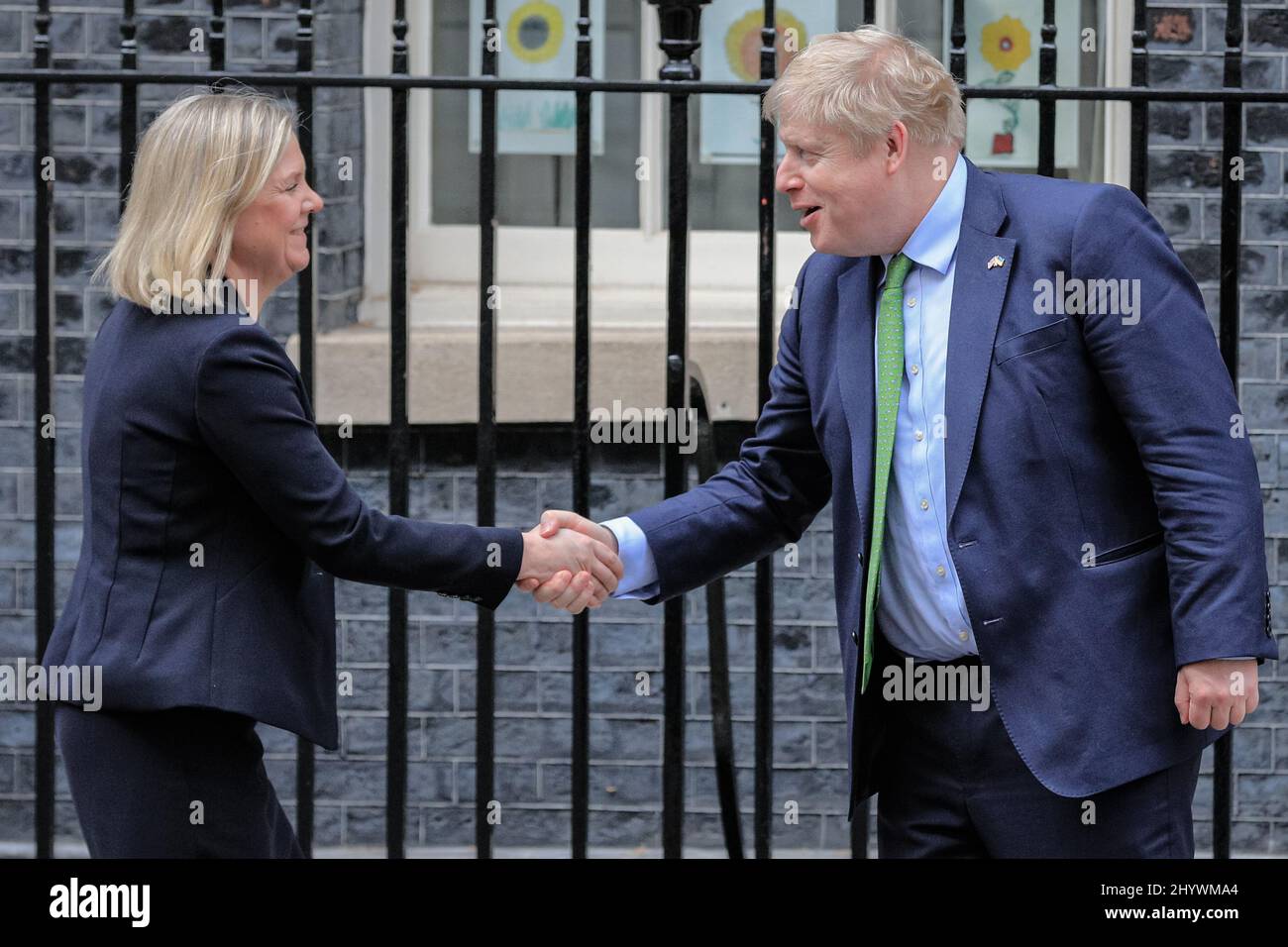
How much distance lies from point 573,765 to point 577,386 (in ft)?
2.55

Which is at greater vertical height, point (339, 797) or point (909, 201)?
point (909, 201)

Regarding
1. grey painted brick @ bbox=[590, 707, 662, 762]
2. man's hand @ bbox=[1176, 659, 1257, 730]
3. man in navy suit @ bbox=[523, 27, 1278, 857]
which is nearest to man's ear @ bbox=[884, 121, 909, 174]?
man in navy suit @ bbox=[523, 27, 1278, 857]

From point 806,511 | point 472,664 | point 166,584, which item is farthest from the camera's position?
point 472,664

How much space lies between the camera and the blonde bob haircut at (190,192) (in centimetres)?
295

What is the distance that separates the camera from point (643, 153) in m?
5.60

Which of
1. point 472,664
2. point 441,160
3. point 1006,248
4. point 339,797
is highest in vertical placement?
point 441,160

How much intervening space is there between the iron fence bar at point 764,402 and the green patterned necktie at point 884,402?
1.78ft

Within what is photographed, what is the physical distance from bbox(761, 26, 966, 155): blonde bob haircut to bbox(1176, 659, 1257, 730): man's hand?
0.97m

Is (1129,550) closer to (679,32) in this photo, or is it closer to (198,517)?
(679,32)

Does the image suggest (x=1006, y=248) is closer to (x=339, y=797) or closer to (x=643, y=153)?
(x=643, y=153)

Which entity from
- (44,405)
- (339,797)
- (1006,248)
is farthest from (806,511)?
(339,797)

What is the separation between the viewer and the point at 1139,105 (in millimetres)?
3541

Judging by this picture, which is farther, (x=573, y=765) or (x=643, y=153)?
(x=643, y=153)

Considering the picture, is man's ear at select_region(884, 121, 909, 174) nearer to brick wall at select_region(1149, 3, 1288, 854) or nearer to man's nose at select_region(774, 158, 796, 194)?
man's nose at select_region(774, 158, 796, 194)
